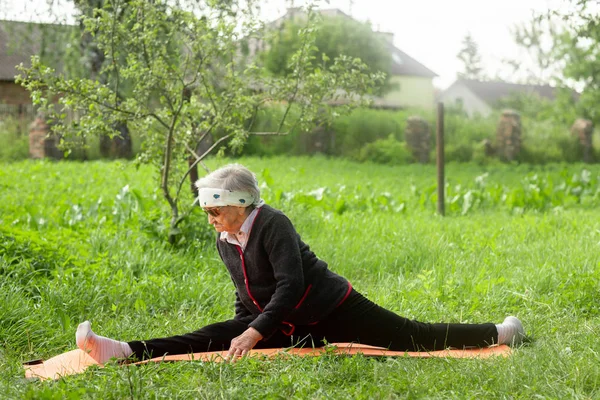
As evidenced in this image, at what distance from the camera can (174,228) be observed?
6707 mm

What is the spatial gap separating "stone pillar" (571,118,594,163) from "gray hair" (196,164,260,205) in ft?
76.0

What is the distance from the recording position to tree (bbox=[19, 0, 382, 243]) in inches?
237

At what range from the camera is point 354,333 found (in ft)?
13.7

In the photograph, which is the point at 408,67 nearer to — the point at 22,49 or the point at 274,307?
the point at 22,49

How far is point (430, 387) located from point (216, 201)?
135 centimetres

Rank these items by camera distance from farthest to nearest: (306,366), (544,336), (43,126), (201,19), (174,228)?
1. (43,126)
2. (174,228)
3. (201,19)
4. (544,336)
5. (306,366)

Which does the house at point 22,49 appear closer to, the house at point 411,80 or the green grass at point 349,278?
the green grass at point 349,278

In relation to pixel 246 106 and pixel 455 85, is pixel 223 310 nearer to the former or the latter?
pixel 246 106

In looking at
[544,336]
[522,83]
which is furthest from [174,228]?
[522,83]

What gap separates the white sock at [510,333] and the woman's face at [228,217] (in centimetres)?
156

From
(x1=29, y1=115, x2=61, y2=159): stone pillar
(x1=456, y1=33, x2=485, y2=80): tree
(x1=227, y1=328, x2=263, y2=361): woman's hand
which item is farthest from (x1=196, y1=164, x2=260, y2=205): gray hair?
(x1=456, y1=33, x2=485, y2=80): tree

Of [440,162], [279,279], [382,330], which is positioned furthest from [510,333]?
[440,162]

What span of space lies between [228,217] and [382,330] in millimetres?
1033

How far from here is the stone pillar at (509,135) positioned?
954 inches
